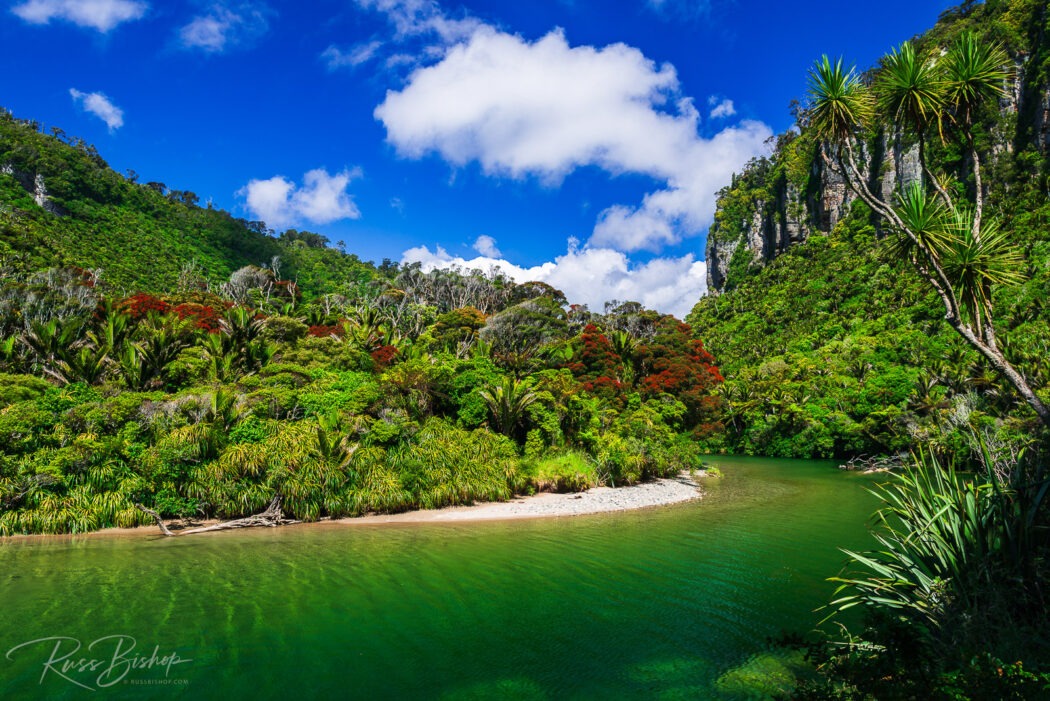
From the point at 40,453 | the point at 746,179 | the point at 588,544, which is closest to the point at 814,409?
the point at 588,544

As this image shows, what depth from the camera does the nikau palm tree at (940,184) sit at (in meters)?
6.07

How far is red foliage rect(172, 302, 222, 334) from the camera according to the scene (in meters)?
29.8

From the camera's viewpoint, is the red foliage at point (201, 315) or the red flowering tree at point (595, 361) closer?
the red foliage at point (201, 315)

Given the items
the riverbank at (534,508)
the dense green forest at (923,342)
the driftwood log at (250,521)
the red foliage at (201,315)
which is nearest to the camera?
the dense green forest at (923,342)

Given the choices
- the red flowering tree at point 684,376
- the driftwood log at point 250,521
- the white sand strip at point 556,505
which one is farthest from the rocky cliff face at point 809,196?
the driftwood log at point 250,521

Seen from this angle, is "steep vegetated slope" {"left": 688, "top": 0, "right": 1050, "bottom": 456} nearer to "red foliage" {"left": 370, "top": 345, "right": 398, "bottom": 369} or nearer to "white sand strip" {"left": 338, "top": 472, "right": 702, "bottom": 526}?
"white sand strip" {"left": 338, "top": 472, "right": 702, "bottom": 526}

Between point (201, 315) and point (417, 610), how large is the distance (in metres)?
29.2

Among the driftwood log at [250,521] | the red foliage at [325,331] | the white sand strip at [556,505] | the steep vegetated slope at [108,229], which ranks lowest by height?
the white sand strip at [556,505]

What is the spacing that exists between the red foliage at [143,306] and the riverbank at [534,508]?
66.3ft

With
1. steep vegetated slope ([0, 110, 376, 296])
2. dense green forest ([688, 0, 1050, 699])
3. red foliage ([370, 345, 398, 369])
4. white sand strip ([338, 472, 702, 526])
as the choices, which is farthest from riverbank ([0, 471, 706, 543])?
steep vegetated slope ([0, 110, 376, 296])

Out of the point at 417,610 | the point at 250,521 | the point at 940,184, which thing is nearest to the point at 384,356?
the point at 250,521

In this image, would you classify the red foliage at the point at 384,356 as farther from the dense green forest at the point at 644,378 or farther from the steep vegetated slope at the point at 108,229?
the steep vegetated slope at the point at 108,229

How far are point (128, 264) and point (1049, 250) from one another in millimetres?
83498

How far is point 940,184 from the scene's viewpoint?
677cm
